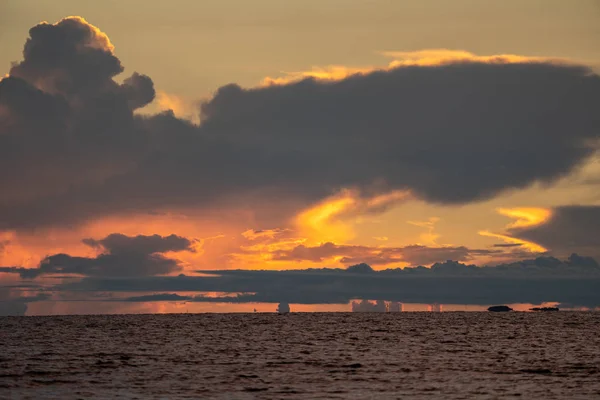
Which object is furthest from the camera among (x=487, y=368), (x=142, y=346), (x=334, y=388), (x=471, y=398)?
(x=142, y=346)

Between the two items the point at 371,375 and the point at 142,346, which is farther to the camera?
the point at 142,346

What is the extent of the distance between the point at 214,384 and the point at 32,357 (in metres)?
45.8

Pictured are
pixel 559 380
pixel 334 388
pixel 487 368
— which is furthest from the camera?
pixel 487 368

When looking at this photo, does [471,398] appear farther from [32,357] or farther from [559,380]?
[32,357]

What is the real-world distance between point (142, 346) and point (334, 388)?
75.7m

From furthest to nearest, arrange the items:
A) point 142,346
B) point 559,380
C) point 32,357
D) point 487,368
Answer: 1. point 142,346
2. point 32,357
3. point 487,368
4. point 559,380

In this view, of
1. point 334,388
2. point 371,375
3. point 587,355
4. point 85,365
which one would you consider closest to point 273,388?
point 334,388

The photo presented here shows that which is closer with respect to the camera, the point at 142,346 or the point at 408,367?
the point at 408,367

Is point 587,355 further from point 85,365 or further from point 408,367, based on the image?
point 85,365

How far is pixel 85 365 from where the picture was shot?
104375 millimetres

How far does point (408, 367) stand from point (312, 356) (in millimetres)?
21662

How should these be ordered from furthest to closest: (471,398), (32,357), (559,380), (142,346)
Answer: (142,346) → (32,357) → (559,380) → (471,398)

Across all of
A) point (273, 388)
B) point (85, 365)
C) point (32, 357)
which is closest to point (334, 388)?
point (273, 388)

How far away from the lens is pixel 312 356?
119562 mm
